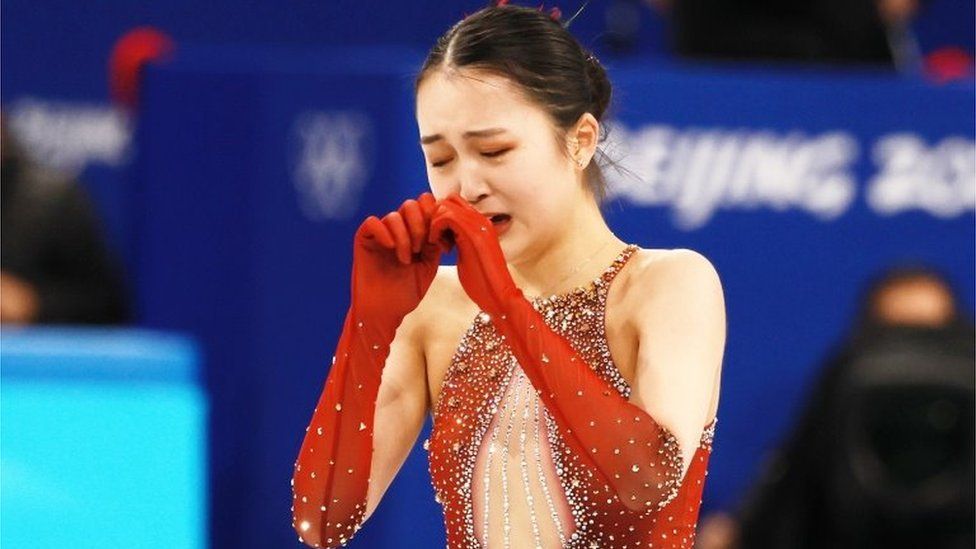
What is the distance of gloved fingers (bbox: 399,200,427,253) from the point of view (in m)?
1.88

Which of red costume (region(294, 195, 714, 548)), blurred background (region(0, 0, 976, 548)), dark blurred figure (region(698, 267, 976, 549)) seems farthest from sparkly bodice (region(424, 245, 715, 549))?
dark blurred figure (region(698, 267, 976, 549))

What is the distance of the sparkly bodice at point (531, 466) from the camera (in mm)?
2014

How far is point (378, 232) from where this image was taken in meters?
1.89

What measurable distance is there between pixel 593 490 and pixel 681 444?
0.15 m

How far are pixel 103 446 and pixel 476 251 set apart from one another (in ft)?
1.61

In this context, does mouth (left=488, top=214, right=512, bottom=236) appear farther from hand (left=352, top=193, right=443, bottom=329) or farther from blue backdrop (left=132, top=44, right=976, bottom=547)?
blue backdrop (left=132, top=44, right=976, bottom=547)

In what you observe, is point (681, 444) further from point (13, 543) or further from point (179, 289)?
point (179, 289)

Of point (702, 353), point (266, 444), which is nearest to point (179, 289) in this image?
point (266, 444)

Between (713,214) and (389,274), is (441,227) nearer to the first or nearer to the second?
(389,274)

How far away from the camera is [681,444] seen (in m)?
1.89

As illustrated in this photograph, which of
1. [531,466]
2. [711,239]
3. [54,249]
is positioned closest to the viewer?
[531,466]

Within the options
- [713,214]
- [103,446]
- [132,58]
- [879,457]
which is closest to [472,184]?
[103,446]

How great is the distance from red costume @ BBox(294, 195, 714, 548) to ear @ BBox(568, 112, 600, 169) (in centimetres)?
12

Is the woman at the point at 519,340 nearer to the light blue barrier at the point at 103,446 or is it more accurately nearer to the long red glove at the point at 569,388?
the long red glove at the point at 569,388
